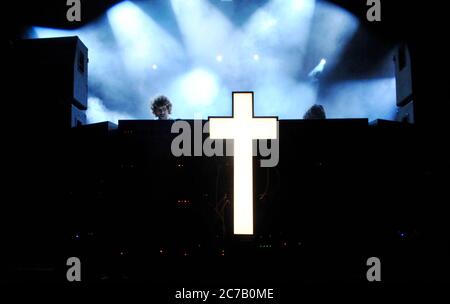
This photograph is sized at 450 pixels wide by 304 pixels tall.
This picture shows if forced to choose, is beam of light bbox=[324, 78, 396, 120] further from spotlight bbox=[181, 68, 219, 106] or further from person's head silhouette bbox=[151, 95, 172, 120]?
person's head silhouette bbox=[151, 95, 172, 120]

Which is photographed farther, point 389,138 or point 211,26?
point 211,26

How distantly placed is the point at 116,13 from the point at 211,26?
258 centimetres

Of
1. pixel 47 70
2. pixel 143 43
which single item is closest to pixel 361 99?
pixel 143 43

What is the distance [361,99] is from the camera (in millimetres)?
10484

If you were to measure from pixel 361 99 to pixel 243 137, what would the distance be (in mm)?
7692

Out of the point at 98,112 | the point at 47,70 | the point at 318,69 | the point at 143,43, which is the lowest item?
the point at 47,70

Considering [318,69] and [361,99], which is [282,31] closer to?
[318,69]

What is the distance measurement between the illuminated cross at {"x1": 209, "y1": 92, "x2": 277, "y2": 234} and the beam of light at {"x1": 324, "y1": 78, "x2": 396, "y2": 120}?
724 centimetres

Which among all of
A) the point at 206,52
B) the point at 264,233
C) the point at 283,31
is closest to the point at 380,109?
the point at 283,31

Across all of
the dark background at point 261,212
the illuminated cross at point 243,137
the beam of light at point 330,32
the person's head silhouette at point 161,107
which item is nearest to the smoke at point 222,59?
the beam of light at point 330,32

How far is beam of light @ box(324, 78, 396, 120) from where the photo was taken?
10.3m

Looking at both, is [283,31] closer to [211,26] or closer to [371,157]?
[211,26]

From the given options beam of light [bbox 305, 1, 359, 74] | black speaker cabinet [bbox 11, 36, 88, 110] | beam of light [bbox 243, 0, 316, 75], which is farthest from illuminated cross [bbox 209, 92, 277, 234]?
beam of light [bbox 305, 1, 359, 74]
